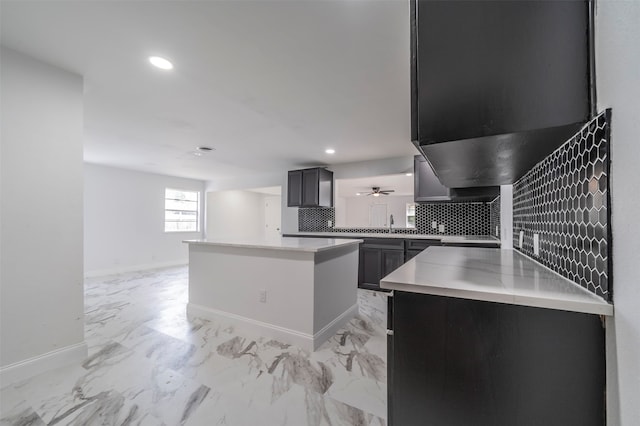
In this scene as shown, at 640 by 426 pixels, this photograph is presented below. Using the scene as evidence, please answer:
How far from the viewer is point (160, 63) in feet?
6.20

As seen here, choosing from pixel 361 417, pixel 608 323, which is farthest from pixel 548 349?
pixel 361 417

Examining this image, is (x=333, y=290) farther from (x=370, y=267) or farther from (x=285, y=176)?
(x=285, y=176)

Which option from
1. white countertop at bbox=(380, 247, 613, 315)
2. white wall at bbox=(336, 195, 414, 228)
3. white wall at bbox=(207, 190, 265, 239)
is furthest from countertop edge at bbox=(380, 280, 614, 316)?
white wall at bbox=(336, 195, 414, 228)

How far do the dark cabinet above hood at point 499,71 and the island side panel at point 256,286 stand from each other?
1.71m

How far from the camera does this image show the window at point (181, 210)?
21.5 feet

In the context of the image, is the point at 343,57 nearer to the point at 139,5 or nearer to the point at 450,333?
the point at 139,5

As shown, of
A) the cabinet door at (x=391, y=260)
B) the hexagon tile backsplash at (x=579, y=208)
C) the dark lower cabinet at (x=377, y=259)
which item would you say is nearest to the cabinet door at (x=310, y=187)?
the dark lower cabinet at (x=377, y=259)

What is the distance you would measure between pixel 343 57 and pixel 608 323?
1885 millimetres

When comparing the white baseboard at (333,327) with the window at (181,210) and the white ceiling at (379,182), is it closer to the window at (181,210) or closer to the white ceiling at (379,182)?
the white ceiling at (379,182)

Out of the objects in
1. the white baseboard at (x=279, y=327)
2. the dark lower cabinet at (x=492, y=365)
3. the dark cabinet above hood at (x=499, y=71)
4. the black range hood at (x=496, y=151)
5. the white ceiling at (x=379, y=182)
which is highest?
the white ceiling at (x=379, y=182)

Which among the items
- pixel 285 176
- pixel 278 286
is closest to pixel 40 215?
pixel 278 286

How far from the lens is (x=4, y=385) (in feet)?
5.49

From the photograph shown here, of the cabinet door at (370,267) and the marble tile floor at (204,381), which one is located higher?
the cabinet door at (370,267)

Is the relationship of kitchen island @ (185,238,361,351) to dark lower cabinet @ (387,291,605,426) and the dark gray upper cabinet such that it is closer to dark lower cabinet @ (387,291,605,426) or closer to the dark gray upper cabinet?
dark lower cabinet @ (387,291,605,426)
